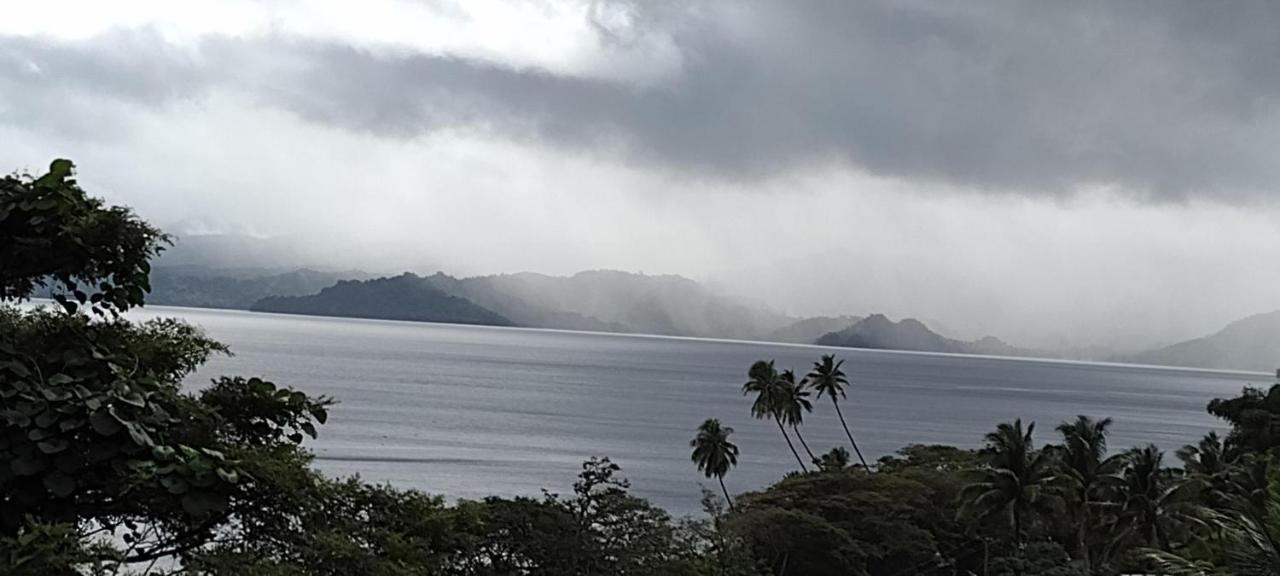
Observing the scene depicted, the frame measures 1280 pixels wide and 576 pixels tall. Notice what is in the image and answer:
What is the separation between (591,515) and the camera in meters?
22.1

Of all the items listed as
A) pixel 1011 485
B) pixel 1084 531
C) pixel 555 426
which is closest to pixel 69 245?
pixel 1011 485

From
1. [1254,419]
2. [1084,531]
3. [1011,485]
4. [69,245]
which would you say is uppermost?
[69,245]

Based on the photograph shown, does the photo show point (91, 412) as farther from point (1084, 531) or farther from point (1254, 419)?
point (1254, 419)

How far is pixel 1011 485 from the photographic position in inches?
1954

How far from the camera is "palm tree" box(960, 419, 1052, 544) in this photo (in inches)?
1954

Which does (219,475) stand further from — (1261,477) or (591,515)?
(1261,477)

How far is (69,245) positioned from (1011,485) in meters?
47.6

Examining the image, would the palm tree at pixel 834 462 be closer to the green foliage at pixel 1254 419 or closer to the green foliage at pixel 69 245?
the green foliage at pixel 1254 419

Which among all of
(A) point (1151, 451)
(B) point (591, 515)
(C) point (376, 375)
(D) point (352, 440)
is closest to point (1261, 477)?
(A) point (1151, 451)

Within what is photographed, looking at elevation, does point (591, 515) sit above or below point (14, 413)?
below

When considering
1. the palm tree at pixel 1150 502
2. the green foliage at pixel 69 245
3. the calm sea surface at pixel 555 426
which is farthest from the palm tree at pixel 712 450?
the green foliage at pixel 69 245

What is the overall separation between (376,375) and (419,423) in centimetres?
6367

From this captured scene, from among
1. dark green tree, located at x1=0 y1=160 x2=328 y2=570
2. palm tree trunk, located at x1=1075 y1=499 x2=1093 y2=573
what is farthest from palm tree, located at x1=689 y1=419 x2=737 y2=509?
dark green tree, located at x1=0 y1=160 x2=328 y2=570

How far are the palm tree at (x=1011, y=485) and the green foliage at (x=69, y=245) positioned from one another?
46.8 metres
